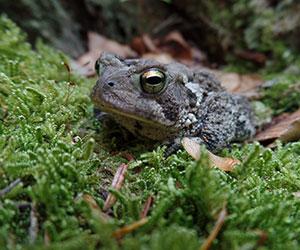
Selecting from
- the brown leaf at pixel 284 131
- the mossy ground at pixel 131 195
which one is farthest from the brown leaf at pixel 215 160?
the brown leaf at pixel 284 131

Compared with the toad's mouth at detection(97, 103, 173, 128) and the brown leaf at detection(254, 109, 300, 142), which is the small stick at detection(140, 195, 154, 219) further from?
the brown leaf at detection(254, 109, 300, 142)

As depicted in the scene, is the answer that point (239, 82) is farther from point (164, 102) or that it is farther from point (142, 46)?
point (164, 102)

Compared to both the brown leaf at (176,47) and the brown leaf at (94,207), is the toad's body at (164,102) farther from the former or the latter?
the brown leaf at (176,47)

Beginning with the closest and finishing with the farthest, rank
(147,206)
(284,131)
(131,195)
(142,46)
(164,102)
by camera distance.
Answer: (147,206) < (131,195) < (164,102) < (284,131) < (142,46)

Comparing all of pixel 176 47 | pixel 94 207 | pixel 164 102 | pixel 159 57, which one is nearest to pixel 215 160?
pixel 164 102

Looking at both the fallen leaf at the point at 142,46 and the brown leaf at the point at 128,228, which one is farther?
the fallen leaf at the point at 142,46

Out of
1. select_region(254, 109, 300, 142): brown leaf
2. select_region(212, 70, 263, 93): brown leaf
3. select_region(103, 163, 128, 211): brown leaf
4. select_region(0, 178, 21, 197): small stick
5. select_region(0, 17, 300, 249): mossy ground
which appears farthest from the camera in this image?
select_region(212, 70, 263, 93): brown leaf

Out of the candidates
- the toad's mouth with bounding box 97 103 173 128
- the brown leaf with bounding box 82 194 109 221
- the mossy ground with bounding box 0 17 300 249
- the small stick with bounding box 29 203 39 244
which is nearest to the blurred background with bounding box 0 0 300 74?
the toad's mouth with bounding box 97 103 173 128
